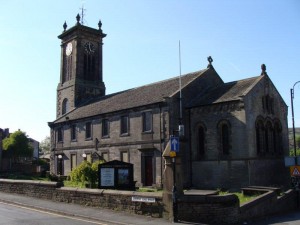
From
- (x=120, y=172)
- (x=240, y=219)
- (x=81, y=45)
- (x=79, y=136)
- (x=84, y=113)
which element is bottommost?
(x=240, y=219)

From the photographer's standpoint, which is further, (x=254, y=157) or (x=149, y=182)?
(x=149, y=182)

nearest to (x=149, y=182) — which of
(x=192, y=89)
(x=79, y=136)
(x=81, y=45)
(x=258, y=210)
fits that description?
(x=192, y=89)

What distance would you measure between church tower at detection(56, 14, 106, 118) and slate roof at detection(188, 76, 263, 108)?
19.8 metres

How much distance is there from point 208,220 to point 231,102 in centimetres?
1459

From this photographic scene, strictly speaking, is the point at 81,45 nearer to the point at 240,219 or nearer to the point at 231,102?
the point at 231,102

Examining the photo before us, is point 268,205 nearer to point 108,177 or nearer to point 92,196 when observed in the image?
point 92,196

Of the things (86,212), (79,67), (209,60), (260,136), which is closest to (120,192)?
(86,212)

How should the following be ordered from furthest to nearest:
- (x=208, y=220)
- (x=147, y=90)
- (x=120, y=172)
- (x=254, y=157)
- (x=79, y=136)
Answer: (x=79, y=136) < (x=147, y=90) < (x=254, y=157) < (x=120, y=172) < (x=208, y=220)

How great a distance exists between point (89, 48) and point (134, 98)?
1557 cm

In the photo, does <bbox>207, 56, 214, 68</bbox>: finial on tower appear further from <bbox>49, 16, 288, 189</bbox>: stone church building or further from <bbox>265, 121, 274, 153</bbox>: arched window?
<bbox>265, 121, 274, 153</bbox>: arched window

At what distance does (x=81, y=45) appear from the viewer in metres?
46.9

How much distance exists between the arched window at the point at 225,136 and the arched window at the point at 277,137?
5.53m

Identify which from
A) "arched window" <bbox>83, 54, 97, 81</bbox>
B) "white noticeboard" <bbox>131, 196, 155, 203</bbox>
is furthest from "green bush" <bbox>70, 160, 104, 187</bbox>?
"arched window" <bbox>83, 54, 97, 81</bbox>

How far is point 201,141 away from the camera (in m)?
29.5
